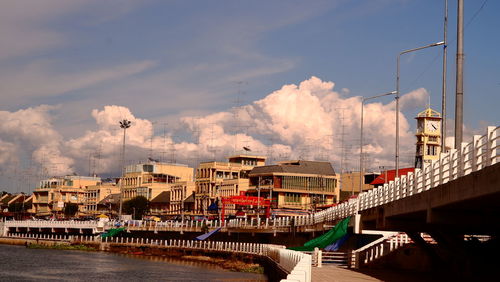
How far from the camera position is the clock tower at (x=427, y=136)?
565ft

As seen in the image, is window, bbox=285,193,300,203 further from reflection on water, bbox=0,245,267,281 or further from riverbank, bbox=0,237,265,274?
reflection on water, bbox=0,245,267,281

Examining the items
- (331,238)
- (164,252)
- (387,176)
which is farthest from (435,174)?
(387,176)

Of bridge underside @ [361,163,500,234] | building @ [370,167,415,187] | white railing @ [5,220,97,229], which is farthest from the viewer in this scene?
white railing @ [5,220,97,229]

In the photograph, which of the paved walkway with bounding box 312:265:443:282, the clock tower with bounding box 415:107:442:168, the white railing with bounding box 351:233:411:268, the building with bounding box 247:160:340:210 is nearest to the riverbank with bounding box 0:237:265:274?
the white railing with bounding box 351:233:411:268

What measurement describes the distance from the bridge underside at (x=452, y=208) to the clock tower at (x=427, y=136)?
419ft

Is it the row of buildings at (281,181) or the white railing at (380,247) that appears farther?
the row of buildings at (281,181)

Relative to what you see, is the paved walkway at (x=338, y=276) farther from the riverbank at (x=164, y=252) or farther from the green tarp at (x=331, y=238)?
the riverbank at (x=164, y=252)

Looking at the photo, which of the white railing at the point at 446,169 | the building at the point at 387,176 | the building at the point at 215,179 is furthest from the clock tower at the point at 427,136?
the white railing at the point at 446,169

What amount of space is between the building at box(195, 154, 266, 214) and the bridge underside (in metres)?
130

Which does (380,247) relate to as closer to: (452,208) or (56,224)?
(452,208)

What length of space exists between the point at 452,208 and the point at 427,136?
14345cm

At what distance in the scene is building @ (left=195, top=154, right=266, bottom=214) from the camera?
582 ft

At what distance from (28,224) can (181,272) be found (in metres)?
93.5

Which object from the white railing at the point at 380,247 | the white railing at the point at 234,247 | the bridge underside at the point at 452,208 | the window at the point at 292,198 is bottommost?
the white railing at the point at 234,247
